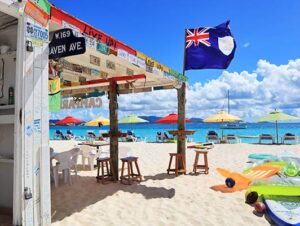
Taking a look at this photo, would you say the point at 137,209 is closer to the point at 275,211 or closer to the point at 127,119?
the point at 275,211

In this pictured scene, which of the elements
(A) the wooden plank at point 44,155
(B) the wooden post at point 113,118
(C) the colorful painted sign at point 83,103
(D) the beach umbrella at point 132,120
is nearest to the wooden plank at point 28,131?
(A) the wooden plank at point 44,155

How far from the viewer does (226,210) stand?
15.1 feet

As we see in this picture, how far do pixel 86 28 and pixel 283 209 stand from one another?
3.86 meters

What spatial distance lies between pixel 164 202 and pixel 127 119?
16656 millimetres

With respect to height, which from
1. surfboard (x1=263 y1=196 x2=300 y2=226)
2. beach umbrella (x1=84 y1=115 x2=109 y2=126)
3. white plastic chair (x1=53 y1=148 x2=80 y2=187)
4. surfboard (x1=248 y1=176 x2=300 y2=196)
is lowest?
surfboard (x1=263 y1=196 x2=300 y2=226)

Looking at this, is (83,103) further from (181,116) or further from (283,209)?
(283,209)

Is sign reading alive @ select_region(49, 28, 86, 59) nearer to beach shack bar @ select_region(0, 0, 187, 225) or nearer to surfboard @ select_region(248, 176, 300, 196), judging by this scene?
beach shack bar @ select_region(0, 0, 187, 225)

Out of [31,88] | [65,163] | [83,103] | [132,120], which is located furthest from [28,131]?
[132,120]

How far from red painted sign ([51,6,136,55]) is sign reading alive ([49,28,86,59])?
17cm

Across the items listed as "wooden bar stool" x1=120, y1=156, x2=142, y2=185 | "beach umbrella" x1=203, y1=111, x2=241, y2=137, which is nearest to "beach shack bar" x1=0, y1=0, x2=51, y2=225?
"wooden bar stool" x1=120, y1=156, x2=142, y2=185

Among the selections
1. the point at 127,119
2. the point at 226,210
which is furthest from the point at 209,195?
the point at 127,119

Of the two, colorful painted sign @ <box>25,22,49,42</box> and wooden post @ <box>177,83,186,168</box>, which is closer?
colorful painted sign @ <box>25,22,49,42</box>

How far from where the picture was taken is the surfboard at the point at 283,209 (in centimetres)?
396

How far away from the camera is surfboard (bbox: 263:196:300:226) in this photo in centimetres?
396
